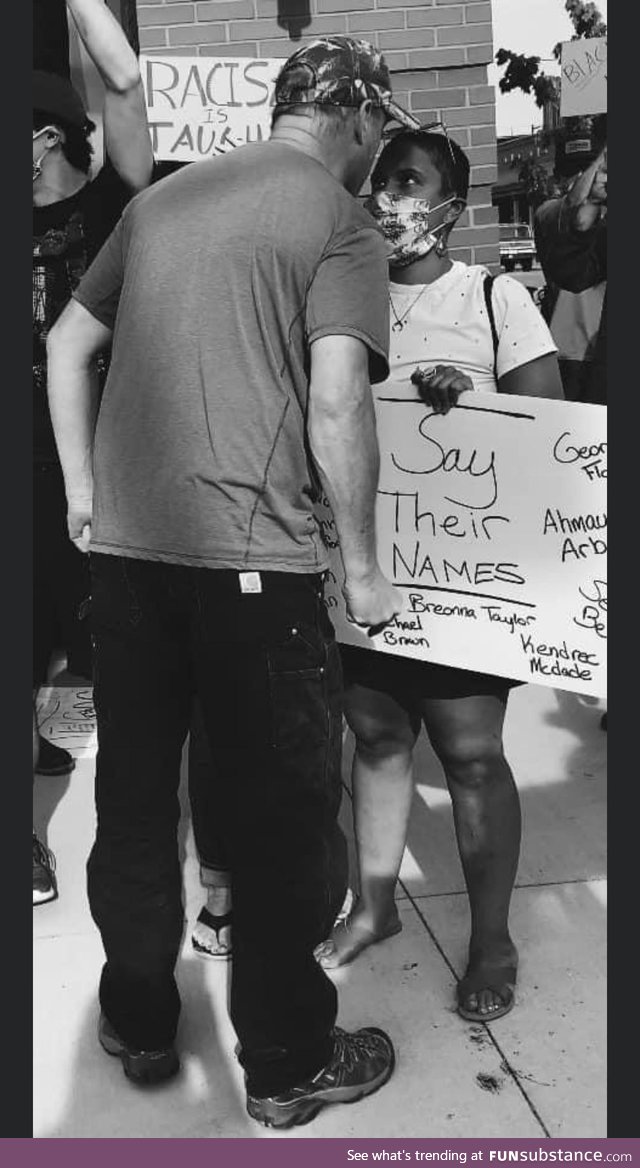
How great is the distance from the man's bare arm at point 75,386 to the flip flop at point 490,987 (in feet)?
4.76

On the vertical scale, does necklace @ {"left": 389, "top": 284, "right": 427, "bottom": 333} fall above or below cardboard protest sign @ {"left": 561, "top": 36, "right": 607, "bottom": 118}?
below

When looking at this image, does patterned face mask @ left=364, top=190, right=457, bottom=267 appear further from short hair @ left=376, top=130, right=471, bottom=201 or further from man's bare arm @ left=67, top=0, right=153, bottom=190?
man's bare arm @ left=67, top=0, right=153, bottom=190

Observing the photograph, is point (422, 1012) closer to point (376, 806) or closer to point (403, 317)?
point (376, 806)

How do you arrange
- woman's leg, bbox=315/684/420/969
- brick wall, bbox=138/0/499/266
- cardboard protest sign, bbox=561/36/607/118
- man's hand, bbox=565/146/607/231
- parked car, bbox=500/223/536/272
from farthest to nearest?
parked car, bbox=500/223/536/272
brick wall, bbox=138/0/499/266
cardboard protest sign, bbox=561/36/607/118
man's hand, bbox=565/146/607/231
woman's leg, bbox=315/684/420/969

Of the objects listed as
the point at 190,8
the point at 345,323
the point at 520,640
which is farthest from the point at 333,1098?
the point at 190,8

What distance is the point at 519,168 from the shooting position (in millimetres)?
19641

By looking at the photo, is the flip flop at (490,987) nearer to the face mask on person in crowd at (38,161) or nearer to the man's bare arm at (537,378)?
the man's bare arm at (537,378)

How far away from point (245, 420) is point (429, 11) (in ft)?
12.5

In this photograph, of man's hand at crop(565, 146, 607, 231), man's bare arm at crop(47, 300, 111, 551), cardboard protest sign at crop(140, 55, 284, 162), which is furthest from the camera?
cardboard protest sign at crop(140, 55, 284, 162)

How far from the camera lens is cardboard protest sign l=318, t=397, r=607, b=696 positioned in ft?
8.06

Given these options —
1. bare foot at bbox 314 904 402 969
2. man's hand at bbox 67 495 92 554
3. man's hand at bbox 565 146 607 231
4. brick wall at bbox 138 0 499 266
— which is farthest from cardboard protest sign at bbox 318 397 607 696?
brick wall at bbox 138 0 499 266

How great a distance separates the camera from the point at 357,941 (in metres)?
2.89

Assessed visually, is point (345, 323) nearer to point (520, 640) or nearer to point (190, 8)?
point (520, 640)

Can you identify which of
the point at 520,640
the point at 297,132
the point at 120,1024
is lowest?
the point at 120,1024
